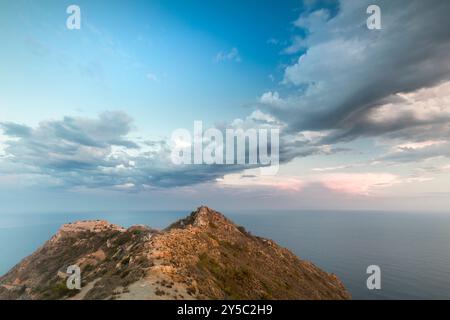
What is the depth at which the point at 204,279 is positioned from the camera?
43812mm

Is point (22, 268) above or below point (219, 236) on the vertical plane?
below

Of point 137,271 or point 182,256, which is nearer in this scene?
point 137,271

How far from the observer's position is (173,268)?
4166 cm

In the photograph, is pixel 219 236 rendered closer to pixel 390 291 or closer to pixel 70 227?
pixel 70 227

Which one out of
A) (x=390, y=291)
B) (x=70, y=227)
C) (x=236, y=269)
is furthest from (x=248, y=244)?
(x=390, y=291)

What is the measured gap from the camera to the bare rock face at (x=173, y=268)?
39.2 metres

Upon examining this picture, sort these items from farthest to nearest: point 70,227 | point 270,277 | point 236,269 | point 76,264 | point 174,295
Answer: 1. point 70,227
2. point 76,264
3. point 270,277
4. point 236,269
5. point 174,295

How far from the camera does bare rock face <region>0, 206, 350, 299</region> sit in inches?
1542

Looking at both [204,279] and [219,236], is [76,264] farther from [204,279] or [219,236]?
[204,279]
